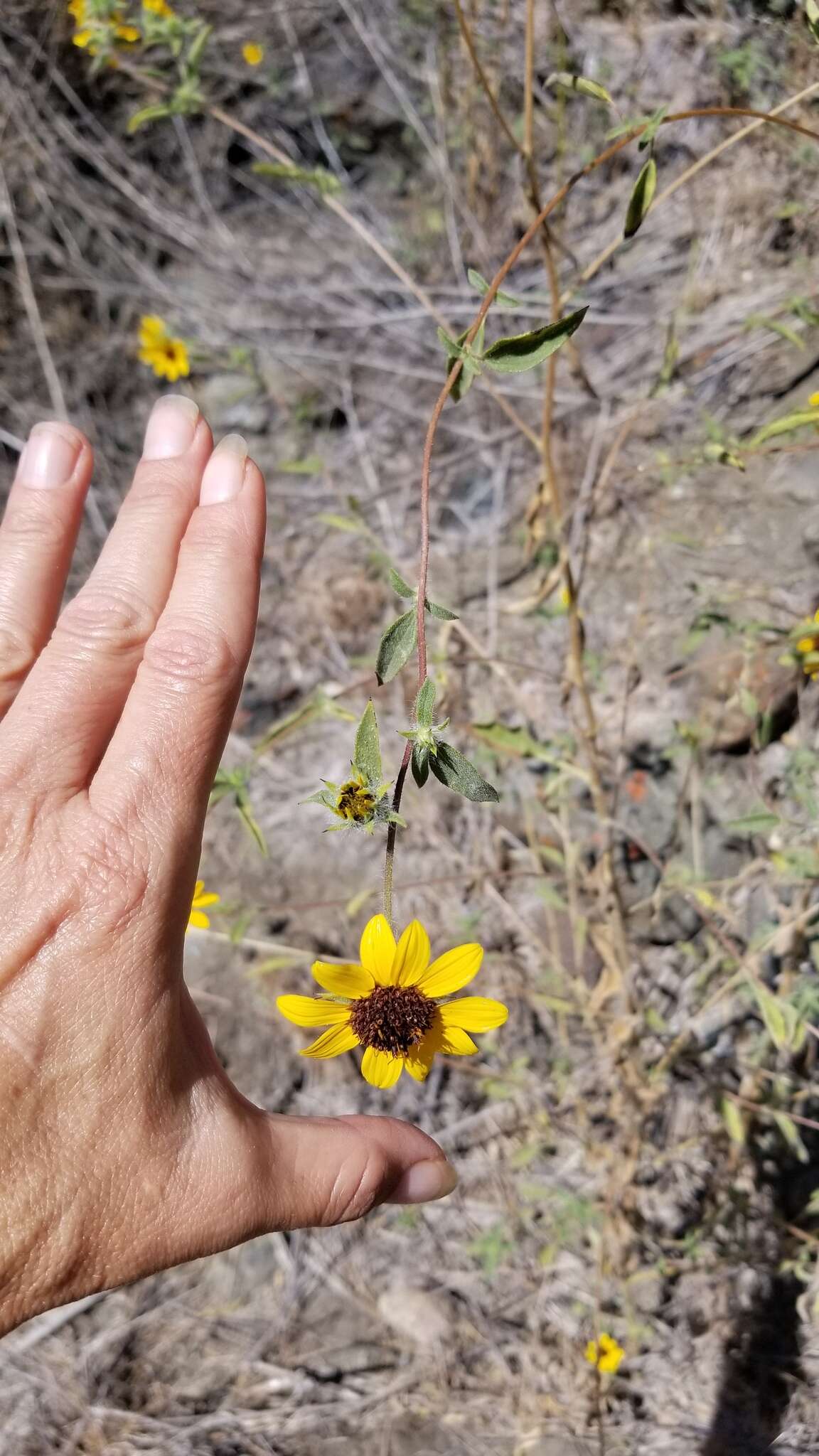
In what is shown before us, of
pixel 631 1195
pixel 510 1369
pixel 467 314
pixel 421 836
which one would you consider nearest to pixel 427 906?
pixel 421 836

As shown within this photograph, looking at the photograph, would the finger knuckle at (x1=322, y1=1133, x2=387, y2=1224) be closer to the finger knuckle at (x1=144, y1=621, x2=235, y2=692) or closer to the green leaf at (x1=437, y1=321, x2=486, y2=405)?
the finger knuckle at (x1=144, y1=621, x2=235, y2=692)

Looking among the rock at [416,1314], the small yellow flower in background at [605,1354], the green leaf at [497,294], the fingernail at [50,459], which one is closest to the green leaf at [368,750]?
the green leaf at [497,294]

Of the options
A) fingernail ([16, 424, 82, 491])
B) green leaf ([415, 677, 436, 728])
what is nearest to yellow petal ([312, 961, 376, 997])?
green leaf ([415, 677, 436, 728])

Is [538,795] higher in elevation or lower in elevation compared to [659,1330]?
higher

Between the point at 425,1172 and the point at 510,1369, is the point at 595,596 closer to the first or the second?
the point at 425,1172

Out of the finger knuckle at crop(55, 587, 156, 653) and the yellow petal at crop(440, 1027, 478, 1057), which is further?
the finger knuckle at crop(55, 587, 156, 653)

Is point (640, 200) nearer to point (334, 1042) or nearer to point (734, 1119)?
point (334, 1042)
